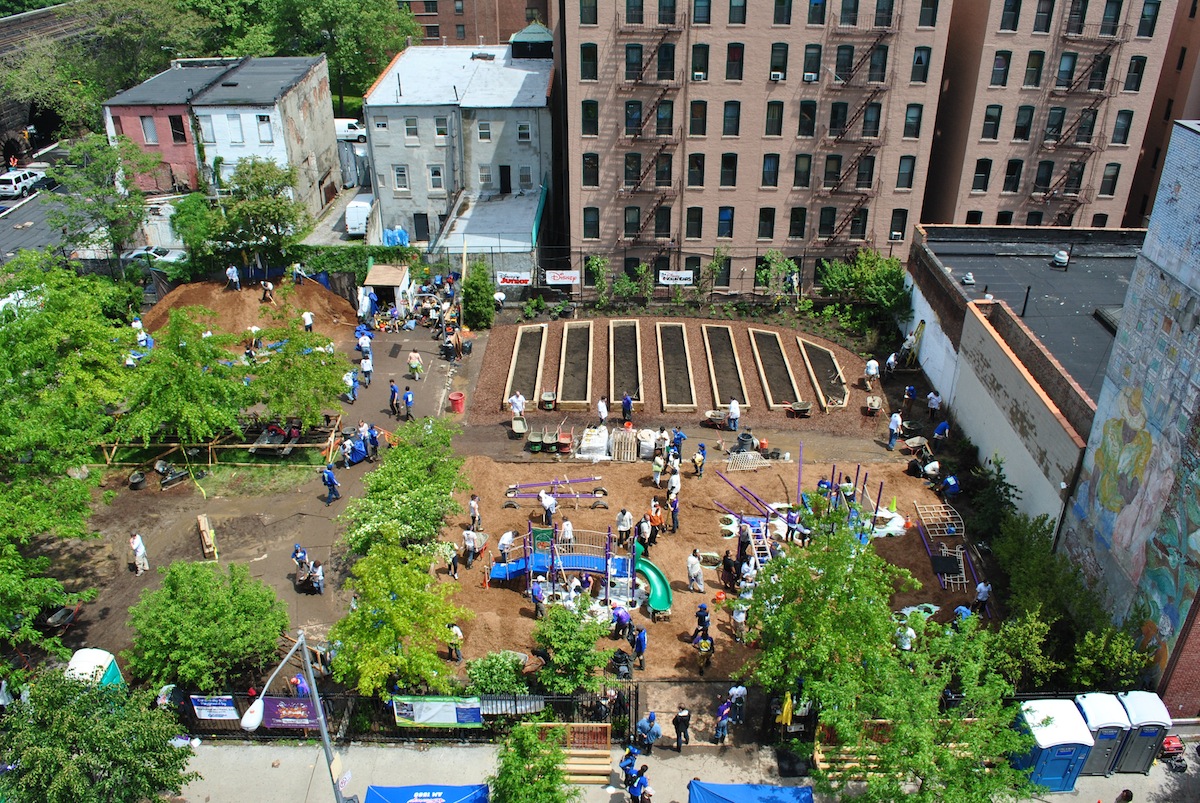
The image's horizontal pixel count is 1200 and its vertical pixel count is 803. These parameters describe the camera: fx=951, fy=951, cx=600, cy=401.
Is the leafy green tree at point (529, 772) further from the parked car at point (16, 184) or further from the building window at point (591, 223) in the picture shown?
the parked car at point (16, 184)

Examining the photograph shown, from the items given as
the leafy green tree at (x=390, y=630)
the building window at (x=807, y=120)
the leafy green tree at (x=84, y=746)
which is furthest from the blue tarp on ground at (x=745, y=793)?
the building window at (x=807, y=120)

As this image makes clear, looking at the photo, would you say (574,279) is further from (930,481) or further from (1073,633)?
(1073,633)

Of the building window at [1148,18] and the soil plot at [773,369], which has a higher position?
the building window at [1148,18]

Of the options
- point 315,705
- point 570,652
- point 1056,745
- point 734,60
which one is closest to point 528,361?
point 734,60

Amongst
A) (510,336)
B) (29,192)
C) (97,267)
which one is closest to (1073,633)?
(510,336)

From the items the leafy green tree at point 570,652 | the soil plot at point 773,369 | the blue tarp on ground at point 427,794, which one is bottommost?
the soil plot at point 773,369

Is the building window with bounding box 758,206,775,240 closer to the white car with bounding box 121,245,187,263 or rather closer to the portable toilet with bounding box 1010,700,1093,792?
the white car with bounding box 121,245,187,263

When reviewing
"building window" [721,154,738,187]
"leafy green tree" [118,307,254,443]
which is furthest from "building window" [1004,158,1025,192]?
"leafy green tree" [118,307,254,443]
